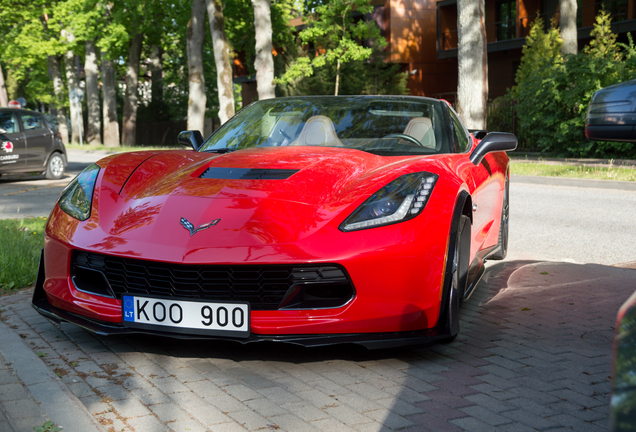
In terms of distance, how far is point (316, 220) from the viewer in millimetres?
3137

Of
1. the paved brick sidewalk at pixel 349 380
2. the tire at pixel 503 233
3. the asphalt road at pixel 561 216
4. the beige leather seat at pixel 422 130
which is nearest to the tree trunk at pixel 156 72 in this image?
the asphalt road at pixel 561 216

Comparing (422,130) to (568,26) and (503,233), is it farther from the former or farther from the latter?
(568,26)

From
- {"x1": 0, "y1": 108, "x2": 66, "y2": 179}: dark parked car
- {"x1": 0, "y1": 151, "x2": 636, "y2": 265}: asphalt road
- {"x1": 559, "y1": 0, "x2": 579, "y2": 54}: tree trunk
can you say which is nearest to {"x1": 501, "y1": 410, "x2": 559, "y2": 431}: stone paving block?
{"x1": 0, "y1": 151, "x2": 636, "y2": 265}: asphalt road

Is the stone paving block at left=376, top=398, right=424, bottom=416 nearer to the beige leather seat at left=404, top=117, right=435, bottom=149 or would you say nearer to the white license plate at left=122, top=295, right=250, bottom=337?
the white license plate at left=122, top=295, right=250, bottom=337

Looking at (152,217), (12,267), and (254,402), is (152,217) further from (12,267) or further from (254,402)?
(12,267)

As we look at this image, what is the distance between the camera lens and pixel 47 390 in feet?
9.05

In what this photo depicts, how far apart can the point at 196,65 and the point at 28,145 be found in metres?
10.1

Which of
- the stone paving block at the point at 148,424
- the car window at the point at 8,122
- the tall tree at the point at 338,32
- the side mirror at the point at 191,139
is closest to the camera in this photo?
the stone paving block at the point at 148,424

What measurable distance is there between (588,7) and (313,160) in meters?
32.2

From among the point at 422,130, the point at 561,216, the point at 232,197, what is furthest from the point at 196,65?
the point at 232,197

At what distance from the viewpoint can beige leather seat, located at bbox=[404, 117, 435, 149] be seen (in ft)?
14.4

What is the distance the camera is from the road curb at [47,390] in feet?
8.14

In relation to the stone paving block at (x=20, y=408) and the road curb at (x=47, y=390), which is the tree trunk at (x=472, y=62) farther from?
the stone paving block at (x=20, y=408)

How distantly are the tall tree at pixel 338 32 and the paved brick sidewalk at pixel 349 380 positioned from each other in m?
25.6
